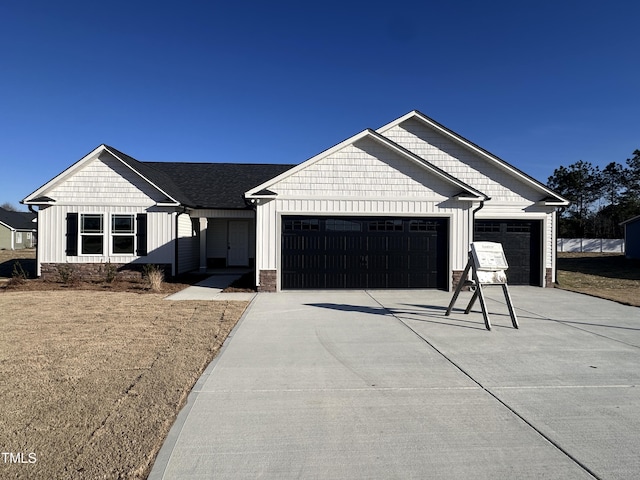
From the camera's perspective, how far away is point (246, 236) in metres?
20.0

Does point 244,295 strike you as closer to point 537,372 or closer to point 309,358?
point 309,358

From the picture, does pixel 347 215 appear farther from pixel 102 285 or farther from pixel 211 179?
pixel 211 179

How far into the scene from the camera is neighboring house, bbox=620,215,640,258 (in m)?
29.7

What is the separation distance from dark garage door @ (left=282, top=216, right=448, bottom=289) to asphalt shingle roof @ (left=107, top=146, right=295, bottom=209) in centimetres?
568

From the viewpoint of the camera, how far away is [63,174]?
1446 cm

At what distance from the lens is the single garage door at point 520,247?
1430cm

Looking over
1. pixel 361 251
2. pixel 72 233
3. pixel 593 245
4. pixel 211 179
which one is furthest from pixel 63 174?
pixel 593 245

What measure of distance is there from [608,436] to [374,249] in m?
9.33

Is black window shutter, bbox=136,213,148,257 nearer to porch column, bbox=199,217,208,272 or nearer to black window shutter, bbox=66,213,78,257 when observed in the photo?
black window shutter, bbox=66,213,78,257

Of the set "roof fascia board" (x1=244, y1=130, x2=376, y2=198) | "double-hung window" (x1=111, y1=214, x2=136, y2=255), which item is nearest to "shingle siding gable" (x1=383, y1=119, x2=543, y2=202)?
"roof fascia board" (x1=244, y1=130, x2=376, y2=198)

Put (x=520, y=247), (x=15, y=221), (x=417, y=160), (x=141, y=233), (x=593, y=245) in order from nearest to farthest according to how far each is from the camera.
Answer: (x=417, y=160)
(x=520, y=247)
(x=141, y=233)
(x=593, y=245)
(x=15, y=221)

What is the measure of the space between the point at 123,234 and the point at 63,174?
300 centimetres

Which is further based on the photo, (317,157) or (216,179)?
(216,179)

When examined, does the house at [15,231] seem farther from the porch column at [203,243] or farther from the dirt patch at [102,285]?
the dirt patch at [102,285]
